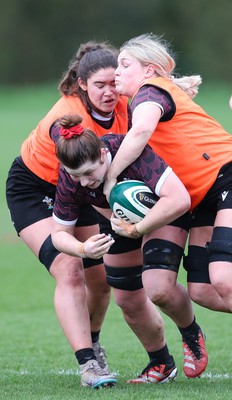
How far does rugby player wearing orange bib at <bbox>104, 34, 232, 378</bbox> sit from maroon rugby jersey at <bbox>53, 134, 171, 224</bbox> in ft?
0.31

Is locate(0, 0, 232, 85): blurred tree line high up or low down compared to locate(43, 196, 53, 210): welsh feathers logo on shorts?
up

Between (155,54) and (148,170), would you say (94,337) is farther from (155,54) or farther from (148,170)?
(155,54)

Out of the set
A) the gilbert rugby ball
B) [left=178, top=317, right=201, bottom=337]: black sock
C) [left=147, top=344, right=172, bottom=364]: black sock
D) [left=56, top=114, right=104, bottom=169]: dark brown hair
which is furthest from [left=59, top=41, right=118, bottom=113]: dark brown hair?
[left=147, top=344, right=172, bottom=364]: black sock

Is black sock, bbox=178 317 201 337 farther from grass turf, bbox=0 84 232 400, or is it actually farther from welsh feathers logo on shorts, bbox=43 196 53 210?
welsh feathers logo on shorts, bbox=43 196 53 210

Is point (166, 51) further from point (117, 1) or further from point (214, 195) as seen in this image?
point (117, 1)

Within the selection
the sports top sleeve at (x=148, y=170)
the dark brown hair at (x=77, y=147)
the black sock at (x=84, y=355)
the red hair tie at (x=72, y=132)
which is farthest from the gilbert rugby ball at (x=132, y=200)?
the black sock at (x=84, y=355)

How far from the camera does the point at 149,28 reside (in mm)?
51375

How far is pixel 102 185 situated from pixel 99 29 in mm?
45630

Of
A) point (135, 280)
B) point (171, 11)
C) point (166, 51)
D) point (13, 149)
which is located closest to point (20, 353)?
point (135, 280)

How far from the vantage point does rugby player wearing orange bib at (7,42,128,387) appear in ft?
19.9

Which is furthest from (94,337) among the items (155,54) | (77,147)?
(155,54)

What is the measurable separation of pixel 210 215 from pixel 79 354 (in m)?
1.18

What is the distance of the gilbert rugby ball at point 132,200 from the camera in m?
5.70

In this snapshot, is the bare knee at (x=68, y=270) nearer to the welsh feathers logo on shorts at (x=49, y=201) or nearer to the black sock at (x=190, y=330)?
the welsh feathers logo on shorts at (x=49, y=201)
